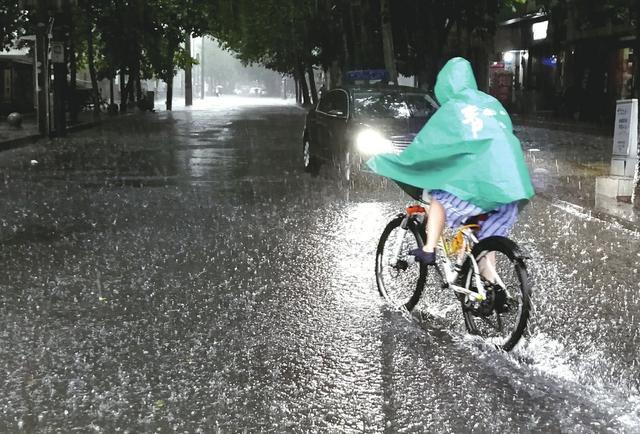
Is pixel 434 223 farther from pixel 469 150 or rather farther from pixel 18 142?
pixel 18 142

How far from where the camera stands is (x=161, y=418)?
13.5 feet

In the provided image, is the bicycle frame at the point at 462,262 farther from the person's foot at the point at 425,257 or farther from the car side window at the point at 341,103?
the car side window at the point at 341,103

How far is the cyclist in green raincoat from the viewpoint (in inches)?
204

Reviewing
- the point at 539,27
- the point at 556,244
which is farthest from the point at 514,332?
the point at 539,27

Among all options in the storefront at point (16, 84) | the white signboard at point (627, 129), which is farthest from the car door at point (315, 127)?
the storefront at point (16, 84)

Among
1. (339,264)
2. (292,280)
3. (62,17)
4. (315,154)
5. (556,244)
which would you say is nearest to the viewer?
(292,280)

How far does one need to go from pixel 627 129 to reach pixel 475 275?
25.4 feet

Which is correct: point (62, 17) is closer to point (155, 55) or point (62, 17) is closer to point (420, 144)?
point (420, 144)

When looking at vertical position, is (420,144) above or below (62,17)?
below

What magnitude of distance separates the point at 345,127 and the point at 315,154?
5.99 feet

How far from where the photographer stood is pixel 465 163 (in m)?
5.29

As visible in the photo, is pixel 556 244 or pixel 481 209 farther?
pixel 556 244

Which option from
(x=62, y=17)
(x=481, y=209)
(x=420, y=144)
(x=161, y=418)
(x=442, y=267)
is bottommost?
(x=161, y=418)

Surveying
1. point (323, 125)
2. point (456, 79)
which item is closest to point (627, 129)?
point (323, 125)
